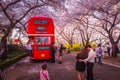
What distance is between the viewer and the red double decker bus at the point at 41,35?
25031mm

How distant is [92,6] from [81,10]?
434 centimetres

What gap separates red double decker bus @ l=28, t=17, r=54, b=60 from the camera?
2503 cm

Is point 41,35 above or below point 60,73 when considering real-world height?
above

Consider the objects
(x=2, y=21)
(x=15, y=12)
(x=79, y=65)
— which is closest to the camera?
(x=79, y=65)

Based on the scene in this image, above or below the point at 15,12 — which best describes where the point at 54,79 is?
below

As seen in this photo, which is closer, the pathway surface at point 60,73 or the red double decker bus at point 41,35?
the pathway surface at point 60,73

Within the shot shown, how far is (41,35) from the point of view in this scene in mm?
25266

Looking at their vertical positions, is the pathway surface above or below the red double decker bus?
below

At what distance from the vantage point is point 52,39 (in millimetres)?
25609

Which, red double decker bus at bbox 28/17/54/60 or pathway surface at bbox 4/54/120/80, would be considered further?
red double decker bus at bbox 28/17/54/60

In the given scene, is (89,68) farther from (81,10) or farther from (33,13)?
(33,13)

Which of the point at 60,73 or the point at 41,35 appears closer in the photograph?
the point at 60,73

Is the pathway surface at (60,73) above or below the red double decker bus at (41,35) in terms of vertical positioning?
below

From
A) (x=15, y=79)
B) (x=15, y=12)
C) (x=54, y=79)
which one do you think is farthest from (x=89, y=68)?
(x=15, y=12)
